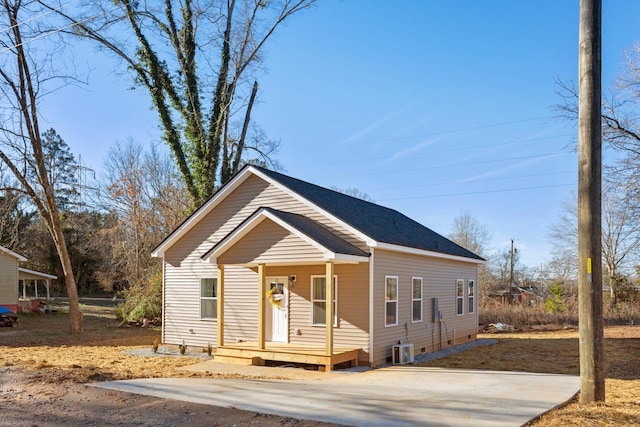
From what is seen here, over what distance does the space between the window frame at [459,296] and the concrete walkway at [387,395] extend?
7.25 meters

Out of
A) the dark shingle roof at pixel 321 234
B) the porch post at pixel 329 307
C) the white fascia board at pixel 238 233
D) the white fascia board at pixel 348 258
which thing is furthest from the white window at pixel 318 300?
the white fascia board at pixel 238 233

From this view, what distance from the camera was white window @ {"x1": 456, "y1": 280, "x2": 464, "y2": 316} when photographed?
18594 mm

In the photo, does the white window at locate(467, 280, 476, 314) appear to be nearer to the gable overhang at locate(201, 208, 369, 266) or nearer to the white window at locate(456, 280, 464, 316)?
the white window at locate(456, 280, 464, 316)

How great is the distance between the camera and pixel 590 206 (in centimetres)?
722

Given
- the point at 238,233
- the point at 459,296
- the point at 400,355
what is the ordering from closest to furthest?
the point at 238,233 → the point at 400,355 → the point at 459,296

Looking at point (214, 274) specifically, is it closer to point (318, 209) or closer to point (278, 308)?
point (278, 308)

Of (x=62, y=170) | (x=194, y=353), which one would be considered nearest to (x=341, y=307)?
(x=194, y=353)

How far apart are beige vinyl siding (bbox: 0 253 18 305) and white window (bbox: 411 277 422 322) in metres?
22.5

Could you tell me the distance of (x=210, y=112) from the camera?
25.1 meters

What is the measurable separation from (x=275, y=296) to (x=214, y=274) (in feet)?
8.27

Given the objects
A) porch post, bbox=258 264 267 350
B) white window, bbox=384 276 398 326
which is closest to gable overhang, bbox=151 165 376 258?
white window, bbox=384 276 398 326

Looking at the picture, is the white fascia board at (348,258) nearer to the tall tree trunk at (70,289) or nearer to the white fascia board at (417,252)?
the white fascia board at (417,252)

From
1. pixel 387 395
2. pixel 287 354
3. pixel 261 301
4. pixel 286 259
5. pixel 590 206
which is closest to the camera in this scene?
pixel 590 206

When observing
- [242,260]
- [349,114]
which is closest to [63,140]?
[349,114]
